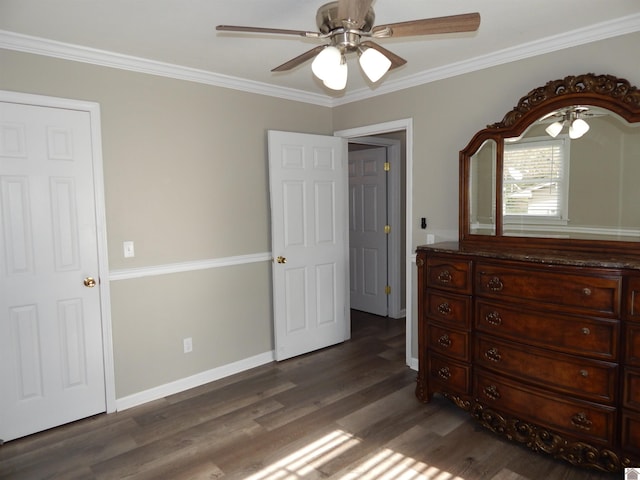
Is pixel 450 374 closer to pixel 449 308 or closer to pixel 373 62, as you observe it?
pixel 449 308

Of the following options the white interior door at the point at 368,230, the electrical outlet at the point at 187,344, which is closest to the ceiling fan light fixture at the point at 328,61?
the electrical outlet at the point at 187,344

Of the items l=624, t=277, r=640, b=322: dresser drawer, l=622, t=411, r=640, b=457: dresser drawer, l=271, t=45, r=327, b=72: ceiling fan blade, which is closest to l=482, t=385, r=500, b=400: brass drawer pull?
l=622, t=411, r=640, b=457: dresser drawer

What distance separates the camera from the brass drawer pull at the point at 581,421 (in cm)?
225

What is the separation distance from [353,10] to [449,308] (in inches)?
76.4

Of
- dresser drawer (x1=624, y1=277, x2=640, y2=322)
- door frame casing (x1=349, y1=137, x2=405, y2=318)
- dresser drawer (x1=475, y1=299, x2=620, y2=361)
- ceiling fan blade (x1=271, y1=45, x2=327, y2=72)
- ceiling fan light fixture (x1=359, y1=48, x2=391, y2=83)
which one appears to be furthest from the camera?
door frame casing (x1=349, y1=137, x2=405, y2=318)

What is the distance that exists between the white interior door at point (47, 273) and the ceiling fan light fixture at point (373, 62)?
79.3 inches

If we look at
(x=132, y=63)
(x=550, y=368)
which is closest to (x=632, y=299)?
(x=550, y=368)

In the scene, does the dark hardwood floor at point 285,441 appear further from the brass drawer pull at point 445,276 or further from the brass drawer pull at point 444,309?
the brass drawer pull at point 445,276

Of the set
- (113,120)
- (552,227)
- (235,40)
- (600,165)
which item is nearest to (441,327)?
(552,227)

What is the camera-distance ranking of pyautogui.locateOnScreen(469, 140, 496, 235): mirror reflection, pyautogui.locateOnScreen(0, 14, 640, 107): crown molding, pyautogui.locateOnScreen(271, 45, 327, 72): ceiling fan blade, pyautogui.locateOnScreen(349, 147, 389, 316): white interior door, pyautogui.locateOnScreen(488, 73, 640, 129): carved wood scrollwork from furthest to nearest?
pyautogui.locateOnScreen(349, 147, 389, 316): white interior door < pyautogui.locateOnScreen(469, 140, 496, 235): mirror reflection < pyautogui.locateOnScreen(0, 14, 640, 107): crown molding < pyautogui.locateOnScreen(488, 73, 640, 129): carved wood scrollwork < pyautogui.locateOnScreen(271, 45, 327, 72): ceiling fan blade

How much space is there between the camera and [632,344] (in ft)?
6.89

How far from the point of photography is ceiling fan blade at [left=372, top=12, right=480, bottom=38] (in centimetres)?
167

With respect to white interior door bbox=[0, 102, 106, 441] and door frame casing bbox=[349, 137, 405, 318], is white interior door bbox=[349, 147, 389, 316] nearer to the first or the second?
door frame casing bbox=[349, 137, 405, 318]

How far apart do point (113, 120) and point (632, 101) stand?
3235 millimetres
